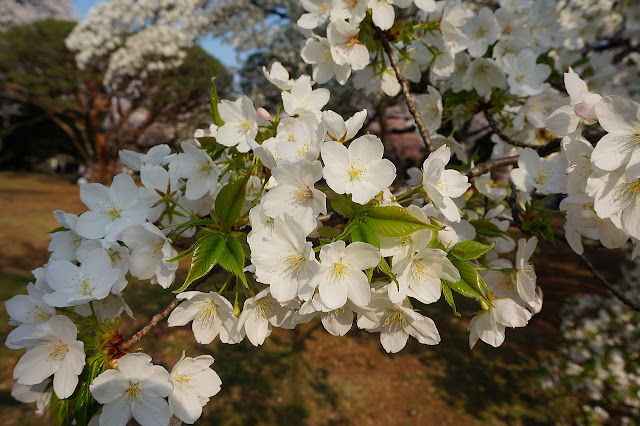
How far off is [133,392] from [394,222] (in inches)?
31.9

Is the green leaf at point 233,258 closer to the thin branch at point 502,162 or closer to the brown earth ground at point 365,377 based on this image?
the thin branch at point 502,162

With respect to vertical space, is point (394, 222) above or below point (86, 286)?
above

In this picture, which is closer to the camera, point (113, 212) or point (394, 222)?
point (394, 222)

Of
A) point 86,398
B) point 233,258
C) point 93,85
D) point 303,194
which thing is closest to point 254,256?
point 233,258

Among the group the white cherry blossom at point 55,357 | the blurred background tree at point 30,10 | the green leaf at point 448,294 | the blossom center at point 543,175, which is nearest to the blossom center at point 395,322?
the green leaf at point 448,294

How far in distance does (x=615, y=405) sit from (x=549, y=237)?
11.6 feet

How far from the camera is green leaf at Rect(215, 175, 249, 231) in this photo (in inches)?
36.0

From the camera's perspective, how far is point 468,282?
913 millimetres

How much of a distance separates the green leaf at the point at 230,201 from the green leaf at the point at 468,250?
0.55 meters

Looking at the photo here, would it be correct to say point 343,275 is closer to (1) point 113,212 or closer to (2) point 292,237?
(2) point 292,237

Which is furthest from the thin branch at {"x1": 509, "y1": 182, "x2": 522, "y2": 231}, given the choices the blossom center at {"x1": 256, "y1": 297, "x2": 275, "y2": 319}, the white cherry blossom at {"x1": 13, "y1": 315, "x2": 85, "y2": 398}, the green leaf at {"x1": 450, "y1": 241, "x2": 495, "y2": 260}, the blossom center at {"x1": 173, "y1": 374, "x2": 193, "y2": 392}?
the white cherry blossom at {"x1": 13, "y1": 315, "x2": 85, "y2": 398}

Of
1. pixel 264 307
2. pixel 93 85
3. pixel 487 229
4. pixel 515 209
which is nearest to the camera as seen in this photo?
pixel 264 307

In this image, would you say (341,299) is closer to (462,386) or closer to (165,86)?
(462,386)

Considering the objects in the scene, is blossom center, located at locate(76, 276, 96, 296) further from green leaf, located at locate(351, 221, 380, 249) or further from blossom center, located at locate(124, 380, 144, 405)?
green leaf, located at locate(351, 221, 380, 249)
